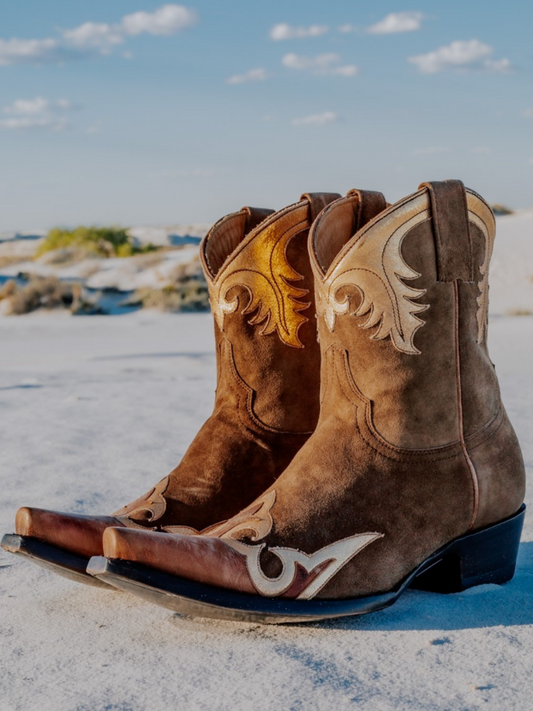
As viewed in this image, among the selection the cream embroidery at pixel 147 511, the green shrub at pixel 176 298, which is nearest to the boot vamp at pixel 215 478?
the cream embroidery at pixel 147 511

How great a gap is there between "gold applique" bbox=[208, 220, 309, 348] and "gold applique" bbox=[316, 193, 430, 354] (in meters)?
0.32

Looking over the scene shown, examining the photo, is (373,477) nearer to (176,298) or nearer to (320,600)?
(320,600)

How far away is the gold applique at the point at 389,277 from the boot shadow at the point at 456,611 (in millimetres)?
485

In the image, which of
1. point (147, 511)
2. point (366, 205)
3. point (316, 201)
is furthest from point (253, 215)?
point (147, 511)

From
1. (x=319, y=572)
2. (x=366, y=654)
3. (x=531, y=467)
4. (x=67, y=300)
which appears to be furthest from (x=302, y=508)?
(x=67, y=300)

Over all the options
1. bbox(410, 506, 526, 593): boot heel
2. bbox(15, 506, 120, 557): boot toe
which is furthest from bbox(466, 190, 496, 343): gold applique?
bbox(15, 506, 120, 557): boot toe

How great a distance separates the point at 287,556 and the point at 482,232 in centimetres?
78

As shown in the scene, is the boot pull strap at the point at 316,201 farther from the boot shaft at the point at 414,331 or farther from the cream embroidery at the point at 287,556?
the cream embroidery at the point at 287,556

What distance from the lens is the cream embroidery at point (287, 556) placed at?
1541 mm

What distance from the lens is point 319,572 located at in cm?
158

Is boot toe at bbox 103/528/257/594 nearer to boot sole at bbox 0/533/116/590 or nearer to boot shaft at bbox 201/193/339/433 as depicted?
boot sole at bbox 0/533/116/590

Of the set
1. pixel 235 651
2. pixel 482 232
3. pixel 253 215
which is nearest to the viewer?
pixel 235 651

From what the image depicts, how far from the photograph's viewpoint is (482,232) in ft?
5.96

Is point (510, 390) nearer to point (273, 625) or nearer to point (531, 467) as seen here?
point (531, 467)
